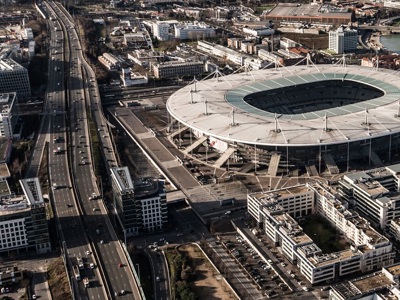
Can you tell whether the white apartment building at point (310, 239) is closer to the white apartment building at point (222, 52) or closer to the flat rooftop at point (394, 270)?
the flat rooftop at point (394, 270)

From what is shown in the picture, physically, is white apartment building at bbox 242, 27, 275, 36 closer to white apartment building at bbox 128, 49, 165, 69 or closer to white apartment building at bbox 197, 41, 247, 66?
white apartment building at bbox 197, 41, 247, 66

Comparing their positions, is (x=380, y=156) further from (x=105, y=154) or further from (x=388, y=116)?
(x=105, y=154)

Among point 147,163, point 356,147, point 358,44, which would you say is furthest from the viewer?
point 358,44

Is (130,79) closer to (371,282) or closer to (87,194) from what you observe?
(87,194)

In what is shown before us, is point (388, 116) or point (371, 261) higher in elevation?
point (388, 116)

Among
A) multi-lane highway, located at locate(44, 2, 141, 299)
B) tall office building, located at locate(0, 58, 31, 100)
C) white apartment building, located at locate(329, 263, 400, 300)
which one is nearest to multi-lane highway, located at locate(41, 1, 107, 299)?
multi-lane highway, located at locate(44, 2, 141, 299)

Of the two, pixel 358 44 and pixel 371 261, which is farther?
pixel 358 44

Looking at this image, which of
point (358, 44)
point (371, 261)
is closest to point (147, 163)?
point (371, 261)

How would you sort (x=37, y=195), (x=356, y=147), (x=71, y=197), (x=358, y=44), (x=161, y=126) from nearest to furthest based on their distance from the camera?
(x=37, y=195) < (x=71, y=197) < (x=356, y=147) < (x=161, y=126) < (x=358, y=44)
